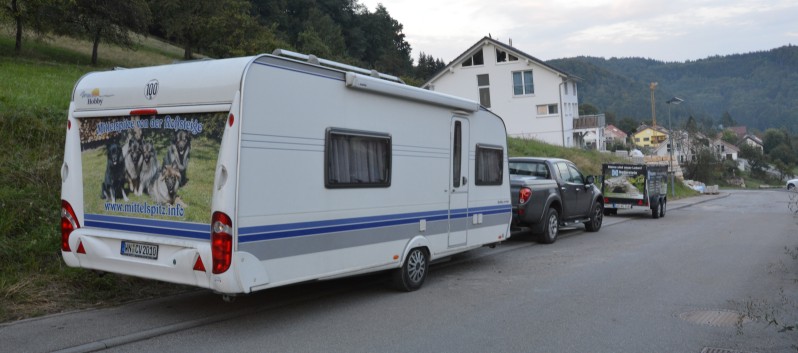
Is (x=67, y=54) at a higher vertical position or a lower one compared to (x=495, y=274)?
higher

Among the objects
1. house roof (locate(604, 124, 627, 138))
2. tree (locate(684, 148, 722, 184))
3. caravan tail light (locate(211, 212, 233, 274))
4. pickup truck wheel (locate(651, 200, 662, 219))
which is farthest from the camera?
house roof (locate(604, 124, 627, 138))

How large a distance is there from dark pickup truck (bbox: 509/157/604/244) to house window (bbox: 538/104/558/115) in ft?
140

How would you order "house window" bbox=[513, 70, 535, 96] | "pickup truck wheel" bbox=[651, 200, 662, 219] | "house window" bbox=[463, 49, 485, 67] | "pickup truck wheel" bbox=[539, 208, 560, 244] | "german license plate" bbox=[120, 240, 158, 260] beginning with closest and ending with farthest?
"german license plate" bbox=[120, 240, 158, 260] → "pickup truck wheel" bbox=[539, 208, 560, 244] → "pickup truck wheel" bbox=[651, 200, 662, 219] → "house window" bbox=[513, 70, 535, 96] → "house window" bbox=[463, 49, 485, 67]

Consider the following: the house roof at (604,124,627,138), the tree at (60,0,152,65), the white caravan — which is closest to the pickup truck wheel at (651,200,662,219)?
the white caravan

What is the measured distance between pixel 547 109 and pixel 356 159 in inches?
2069

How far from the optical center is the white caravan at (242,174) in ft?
19.0

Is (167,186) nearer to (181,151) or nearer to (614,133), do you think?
(181,151)

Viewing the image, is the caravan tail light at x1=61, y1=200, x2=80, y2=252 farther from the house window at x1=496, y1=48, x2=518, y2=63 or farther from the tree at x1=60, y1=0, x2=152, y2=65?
the house window at x1=496, y1=48, x2=518, y2=63

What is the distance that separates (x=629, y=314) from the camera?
7.05 metres

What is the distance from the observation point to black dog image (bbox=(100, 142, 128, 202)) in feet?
21.3

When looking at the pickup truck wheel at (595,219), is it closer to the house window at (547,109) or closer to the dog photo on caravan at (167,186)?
the dog photo on caravan at (167,186)

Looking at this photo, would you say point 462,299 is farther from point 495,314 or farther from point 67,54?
point 67,54

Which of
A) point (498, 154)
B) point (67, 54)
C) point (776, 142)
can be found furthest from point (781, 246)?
point (776, 142)

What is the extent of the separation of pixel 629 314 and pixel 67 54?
3445 cm
